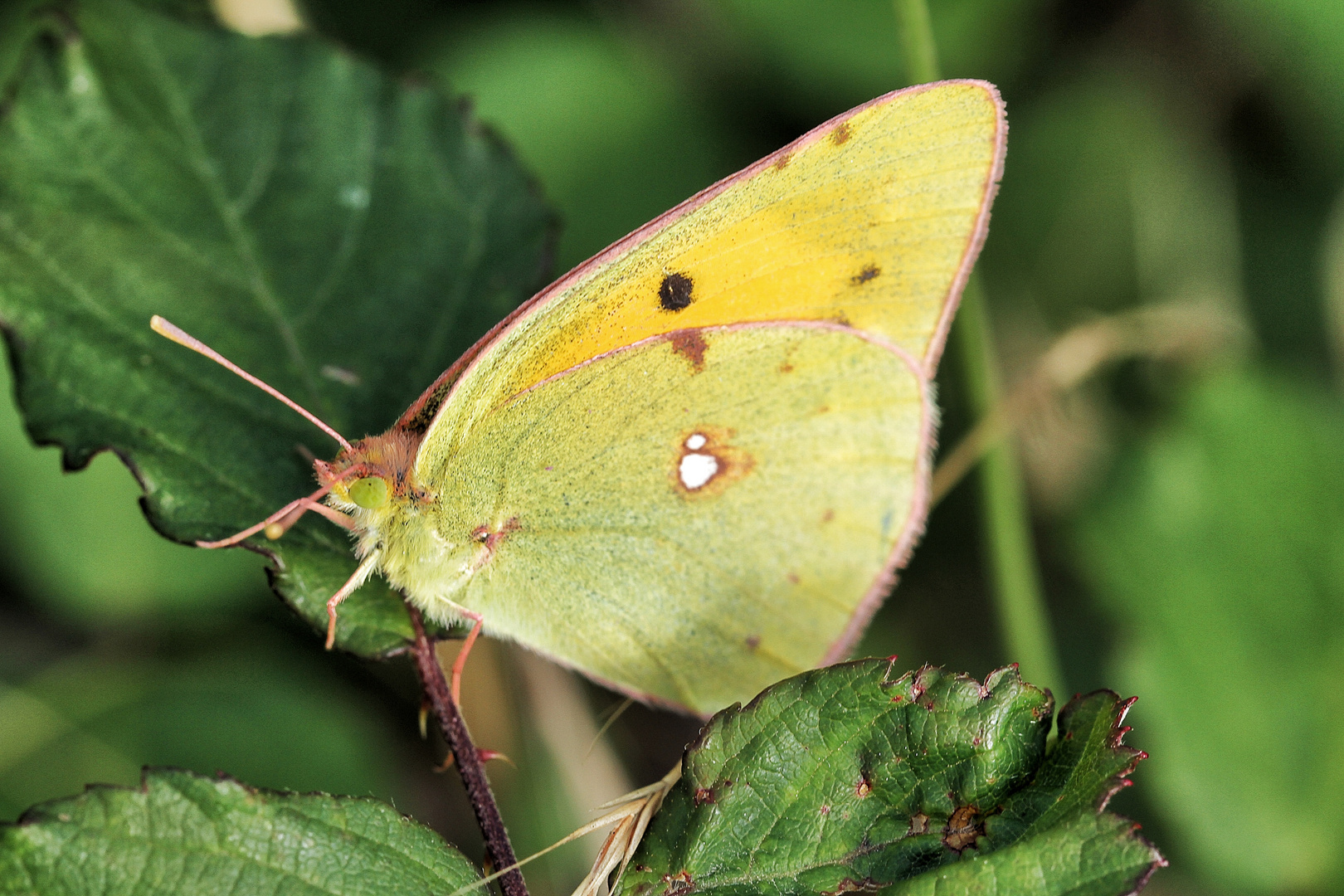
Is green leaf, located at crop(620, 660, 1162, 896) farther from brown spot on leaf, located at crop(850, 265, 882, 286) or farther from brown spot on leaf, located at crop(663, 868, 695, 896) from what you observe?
brown spot on leaf, located at crop(850, 265, 882, 286)

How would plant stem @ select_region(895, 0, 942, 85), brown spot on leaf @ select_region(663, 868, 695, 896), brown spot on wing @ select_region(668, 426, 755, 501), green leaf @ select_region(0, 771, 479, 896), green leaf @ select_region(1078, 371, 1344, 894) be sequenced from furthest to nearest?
green leaf @ select_region(1078, 371, 1344, 894)
plant stem @ select_region(895, 0, 942, 85)
brown spot on wing @ select_region(668, 426, 755, 501)
brown spot on leaf @ select_region(663, 868, 695, 896)
green leaf @ select_region(0, 771, 479, 896)

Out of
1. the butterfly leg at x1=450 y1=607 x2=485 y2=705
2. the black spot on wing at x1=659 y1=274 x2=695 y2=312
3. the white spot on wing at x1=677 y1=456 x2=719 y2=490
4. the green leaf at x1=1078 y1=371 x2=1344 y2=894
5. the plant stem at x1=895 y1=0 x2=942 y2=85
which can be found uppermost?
the plant stem at x1=895 y1=0 x2=942 y2=85

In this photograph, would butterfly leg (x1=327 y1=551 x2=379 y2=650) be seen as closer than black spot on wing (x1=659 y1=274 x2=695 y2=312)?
Yes

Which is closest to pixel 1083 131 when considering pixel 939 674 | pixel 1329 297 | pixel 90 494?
pixel 1329 297

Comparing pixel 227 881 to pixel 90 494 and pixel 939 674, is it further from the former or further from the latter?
pixel 90 494

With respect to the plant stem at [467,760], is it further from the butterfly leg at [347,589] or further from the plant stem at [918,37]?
the plant stem at [918,37]

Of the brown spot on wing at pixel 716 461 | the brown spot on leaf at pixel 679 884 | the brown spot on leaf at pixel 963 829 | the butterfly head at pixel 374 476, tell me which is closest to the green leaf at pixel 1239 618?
the brown spot on wing at pixel 716 461

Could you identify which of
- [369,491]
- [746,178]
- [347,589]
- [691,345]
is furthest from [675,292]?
[347,589]

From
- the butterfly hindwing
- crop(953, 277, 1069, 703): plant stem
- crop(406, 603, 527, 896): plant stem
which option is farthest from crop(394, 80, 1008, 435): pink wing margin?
crop(953, 277, 1069, 703): plant stem
